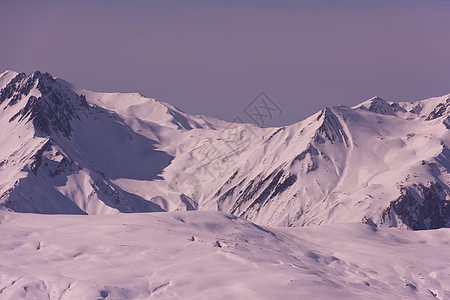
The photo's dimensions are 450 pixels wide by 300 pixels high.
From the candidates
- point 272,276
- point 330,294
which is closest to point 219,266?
point 272,276

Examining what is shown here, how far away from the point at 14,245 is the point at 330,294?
6161cm

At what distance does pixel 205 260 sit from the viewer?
142875 millimetres

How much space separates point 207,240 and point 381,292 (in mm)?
37242

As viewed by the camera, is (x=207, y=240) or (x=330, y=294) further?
(x=207, y=240)

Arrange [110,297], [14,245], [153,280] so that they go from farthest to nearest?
[14,245] → [153,280] → [110,297]

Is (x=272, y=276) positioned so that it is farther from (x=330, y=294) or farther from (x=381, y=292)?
(x=381, y=292)

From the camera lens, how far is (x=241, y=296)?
409 ft

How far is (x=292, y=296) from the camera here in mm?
125562

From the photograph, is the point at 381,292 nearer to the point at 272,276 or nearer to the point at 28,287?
the point at 272,276

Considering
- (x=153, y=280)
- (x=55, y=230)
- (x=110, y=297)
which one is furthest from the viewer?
(x=55, y=230)

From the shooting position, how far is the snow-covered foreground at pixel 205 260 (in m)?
128

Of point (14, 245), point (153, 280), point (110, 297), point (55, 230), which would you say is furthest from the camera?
point (55, 230)

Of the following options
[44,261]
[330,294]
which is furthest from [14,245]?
[330,294]

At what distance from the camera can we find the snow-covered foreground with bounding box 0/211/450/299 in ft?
420
